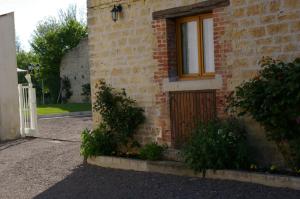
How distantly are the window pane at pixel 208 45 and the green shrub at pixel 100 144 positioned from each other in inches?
102

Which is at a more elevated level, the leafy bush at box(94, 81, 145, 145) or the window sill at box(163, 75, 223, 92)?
the window sill at box(163, 75, 223, 92)

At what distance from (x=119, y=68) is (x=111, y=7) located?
1.28 meters

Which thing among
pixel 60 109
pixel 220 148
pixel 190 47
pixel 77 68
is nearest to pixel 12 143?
pixel 190 47

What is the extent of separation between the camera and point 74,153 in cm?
1175

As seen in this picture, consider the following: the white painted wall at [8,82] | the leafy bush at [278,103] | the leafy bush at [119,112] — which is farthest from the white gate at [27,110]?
the leafy bush at [278,103]

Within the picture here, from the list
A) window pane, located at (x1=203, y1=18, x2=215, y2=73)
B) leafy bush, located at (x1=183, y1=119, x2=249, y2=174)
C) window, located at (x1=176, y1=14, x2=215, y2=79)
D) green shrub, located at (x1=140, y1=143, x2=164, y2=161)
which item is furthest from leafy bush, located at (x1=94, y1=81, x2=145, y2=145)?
leafy bush, located at (x1=183, y1=119, x2=249, y2=174)

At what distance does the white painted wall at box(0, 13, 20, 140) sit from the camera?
48.1 feet

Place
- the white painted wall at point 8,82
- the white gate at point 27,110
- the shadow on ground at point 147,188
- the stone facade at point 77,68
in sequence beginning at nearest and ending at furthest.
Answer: the shadow on ground at point 147,188 → the white painted wall at point 8,82 → the white gate at point 27,110 → the stone facade at point 77,68

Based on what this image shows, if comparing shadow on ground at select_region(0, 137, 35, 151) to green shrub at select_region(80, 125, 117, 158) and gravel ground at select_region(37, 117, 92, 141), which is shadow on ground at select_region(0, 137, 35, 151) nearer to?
gravel ground at select_region(37, 117, 92, 141)

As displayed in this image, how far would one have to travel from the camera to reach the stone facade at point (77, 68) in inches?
1421

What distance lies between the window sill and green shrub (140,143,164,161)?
1085 mm

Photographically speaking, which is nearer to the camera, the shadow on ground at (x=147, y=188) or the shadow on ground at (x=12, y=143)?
the shadow on ground at (x=147, y=188)

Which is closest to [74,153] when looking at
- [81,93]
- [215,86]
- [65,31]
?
[215,86]

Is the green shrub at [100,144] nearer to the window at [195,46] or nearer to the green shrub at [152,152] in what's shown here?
the green shrub at [152,152]
